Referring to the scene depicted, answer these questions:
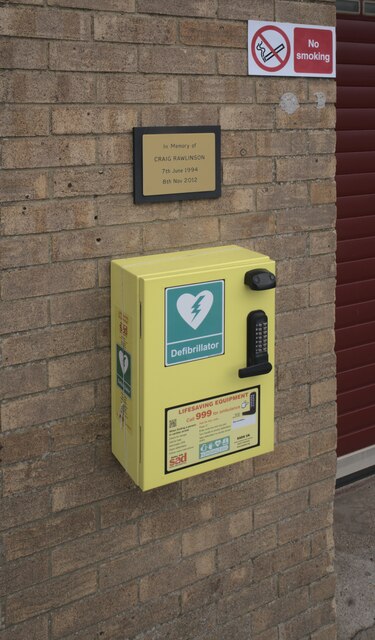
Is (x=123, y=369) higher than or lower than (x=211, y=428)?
higher

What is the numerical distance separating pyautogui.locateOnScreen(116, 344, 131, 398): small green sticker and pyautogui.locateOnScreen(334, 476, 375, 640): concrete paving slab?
79.6 inches

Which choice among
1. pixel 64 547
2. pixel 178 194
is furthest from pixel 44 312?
pixel 64 547

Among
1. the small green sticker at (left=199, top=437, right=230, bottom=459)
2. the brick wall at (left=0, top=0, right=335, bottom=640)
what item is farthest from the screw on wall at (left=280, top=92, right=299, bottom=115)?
the small green sticker at (left=199, top=437, right=230, bottom=459)

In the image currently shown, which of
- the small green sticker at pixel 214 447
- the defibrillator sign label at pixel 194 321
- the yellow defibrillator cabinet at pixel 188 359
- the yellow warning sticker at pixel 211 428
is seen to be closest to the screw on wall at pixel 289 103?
the yellow defibrillator cabinet at pixel 188 359

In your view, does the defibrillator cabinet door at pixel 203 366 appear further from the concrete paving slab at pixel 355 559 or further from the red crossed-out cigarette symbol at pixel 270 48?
the concrete paving slab at pixel 355 559

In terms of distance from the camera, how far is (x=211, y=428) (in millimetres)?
2781

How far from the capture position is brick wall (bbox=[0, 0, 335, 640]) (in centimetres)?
259

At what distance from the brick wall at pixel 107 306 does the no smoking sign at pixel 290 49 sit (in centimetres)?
5

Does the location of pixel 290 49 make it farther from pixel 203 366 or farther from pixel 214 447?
pixel 214 447

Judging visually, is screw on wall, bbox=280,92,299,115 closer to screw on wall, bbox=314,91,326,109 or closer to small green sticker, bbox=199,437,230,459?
screw on wall, bbox=314,91,326,109

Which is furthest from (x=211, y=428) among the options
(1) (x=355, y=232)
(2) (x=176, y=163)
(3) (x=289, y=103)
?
(1) (x=355, y=232)

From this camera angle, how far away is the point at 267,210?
10.1 ft

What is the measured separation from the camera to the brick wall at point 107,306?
2.59 meters

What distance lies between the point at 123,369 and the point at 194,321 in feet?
1.11
